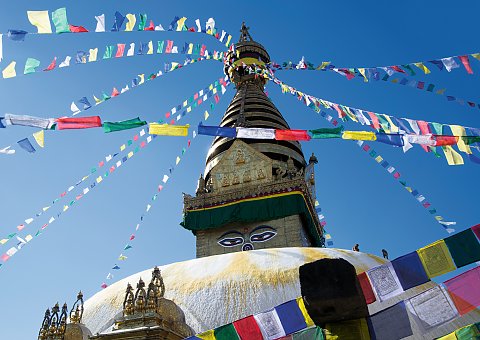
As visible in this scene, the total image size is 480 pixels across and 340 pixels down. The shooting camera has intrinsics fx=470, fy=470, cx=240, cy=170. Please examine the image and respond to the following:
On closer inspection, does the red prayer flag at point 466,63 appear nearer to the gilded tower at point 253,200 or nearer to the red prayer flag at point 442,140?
the red prayer flag at point 442,140

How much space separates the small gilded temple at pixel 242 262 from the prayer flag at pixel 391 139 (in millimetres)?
1786

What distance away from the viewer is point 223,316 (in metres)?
6.86

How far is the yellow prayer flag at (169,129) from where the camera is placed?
660 centimetres

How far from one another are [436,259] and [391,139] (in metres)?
2.68

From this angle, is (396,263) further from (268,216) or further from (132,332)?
(268,216)

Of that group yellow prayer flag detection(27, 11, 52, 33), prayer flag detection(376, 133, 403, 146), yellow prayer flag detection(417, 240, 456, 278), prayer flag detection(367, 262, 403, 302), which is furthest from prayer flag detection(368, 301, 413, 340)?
yellow prayer flag detection(27, 11, 52, 33)

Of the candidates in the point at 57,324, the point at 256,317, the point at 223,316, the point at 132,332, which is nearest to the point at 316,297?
the point at 256,317

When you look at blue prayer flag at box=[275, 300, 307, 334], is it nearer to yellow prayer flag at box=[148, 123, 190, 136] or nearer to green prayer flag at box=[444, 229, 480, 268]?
green prayer flag at box=[444, 229, 480, 268]

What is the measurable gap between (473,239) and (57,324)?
5462mm

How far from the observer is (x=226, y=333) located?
14.7 ft

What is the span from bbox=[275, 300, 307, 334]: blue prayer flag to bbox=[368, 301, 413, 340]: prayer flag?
0.92 m

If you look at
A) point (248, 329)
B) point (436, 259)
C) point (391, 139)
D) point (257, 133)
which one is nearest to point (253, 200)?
point (257, 133)

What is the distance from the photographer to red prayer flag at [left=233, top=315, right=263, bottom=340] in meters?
4.49

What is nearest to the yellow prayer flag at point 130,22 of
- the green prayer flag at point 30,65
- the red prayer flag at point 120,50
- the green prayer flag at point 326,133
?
the red prayer flag at point 120,50
